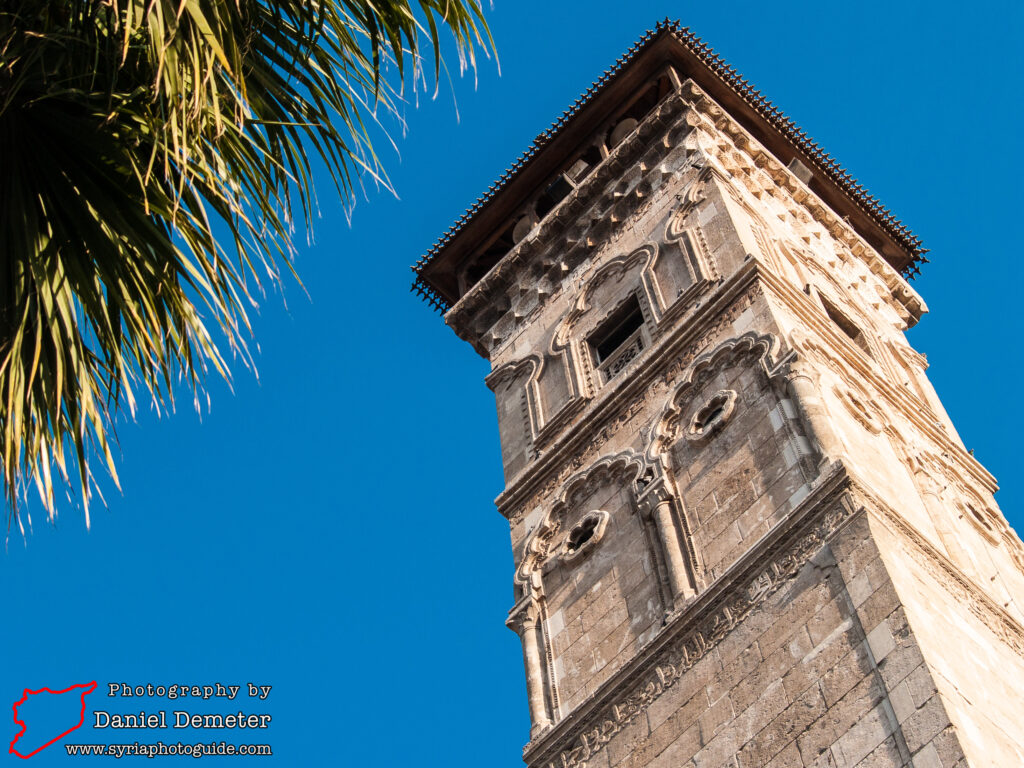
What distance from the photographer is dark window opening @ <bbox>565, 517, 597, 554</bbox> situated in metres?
15.1

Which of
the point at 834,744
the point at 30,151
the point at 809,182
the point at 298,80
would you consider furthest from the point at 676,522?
the point at 809,182

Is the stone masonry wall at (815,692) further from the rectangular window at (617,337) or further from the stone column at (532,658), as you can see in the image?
the rectangular window at (617,337)

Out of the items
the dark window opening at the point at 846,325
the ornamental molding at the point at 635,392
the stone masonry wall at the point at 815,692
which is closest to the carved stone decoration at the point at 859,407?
the ornamental molding at the point at 635,392

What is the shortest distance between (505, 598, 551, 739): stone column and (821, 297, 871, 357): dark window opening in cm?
653

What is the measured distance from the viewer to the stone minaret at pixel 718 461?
1082 centimetres

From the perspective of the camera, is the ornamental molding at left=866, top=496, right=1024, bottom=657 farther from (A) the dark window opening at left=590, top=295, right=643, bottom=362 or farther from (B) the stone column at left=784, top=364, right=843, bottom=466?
(A) the dark window opening at left=590, top=295, right=643, bottom=362

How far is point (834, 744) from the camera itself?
10.1 meters

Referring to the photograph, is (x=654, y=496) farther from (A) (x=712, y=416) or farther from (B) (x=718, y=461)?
(A) (x=712, y=416)

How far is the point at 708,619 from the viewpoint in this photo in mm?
12211

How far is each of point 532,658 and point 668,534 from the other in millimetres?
1960

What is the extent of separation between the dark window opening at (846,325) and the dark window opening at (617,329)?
2.54 meters

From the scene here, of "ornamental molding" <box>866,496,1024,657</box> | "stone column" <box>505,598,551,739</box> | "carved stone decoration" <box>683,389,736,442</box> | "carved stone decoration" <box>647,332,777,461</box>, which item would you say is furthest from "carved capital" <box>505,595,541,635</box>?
"ornamental molding" <box>866,496,1024,657</box>

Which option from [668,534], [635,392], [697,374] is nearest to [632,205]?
[635,392]

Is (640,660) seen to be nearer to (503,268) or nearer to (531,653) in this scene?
(531,653)
